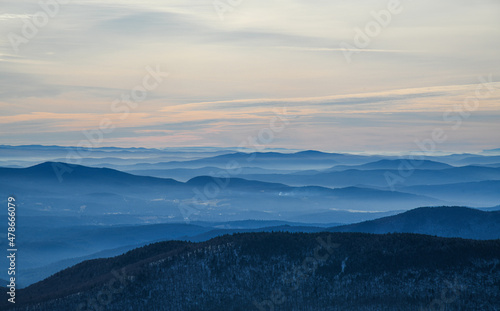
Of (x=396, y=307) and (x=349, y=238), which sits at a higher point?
(x=349, y=238)

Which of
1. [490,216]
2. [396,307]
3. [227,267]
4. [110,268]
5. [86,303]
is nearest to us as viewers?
[396,307]

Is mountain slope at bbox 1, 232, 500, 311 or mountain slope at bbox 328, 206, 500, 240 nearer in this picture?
mountain slope at bbox 1, 232, 500, 311

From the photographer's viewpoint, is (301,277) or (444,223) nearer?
(301,277)

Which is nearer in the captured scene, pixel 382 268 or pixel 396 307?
pixel 396 307

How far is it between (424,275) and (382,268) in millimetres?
4019

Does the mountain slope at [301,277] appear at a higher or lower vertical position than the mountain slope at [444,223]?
lower

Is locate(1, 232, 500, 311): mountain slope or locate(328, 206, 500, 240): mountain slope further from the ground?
locate(328, 206, 500, 240): mountain slope

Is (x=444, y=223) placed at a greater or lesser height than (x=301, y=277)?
greater

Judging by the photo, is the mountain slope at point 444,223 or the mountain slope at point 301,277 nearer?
the mountain slope at point 301,277

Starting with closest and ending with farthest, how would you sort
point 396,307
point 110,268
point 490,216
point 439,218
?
point 396,307
point 110,268
point 490,216
point 439,218

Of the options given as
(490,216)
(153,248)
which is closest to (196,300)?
(153,248)

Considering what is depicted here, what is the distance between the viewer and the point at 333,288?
62.9 meters

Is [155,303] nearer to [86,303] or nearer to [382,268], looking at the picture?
[86,303]

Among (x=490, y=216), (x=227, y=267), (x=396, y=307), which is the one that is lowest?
(x=396, y=307)
